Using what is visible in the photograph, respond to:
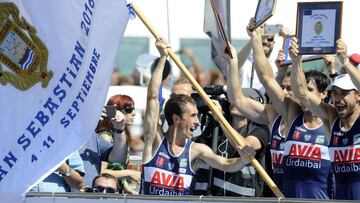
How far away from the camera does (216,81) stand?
13430 mm

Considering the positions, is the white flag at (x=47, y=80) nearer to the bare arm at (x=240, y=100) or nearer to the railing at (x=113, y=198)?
the railing at (x=113, y=198)

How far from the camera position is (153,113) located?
29.7 ft

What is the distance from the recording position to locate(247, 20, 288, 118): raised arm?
8.91 meters

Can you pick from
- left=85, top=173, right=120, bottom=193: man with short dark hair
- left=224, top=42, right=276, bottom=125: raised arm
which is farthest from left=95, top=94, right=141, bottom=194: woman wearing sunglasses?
left=224, top=42, right=276, bottom=125: raised arm

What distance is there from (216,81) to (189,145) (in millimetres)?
4454

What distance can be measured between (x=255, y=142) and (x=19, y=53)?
226 cm

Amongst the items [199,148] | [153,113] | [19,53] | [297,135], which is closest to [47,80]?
[19,53]

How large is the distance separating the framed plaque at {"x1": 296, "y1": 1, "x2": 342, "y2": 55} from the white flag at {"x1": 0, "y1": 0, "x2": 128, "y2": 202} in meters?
1.29

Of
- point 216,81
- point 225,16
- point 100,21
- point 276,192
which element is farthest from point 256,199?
point 216,81

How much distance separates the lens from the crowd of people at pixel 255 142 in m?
8.32

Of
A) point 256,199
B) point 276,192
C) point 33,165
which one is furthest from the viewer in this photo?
point 276,192

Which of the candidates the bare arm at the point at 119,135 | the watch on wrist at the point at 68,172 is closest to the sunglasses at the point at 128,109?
the bare arm at the point at 119,135

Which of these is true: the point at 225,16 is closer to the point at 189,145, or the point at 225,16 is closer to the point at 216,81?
the point at 189,145

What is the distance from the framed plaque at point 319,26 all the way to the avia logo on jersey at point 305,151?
81cm
